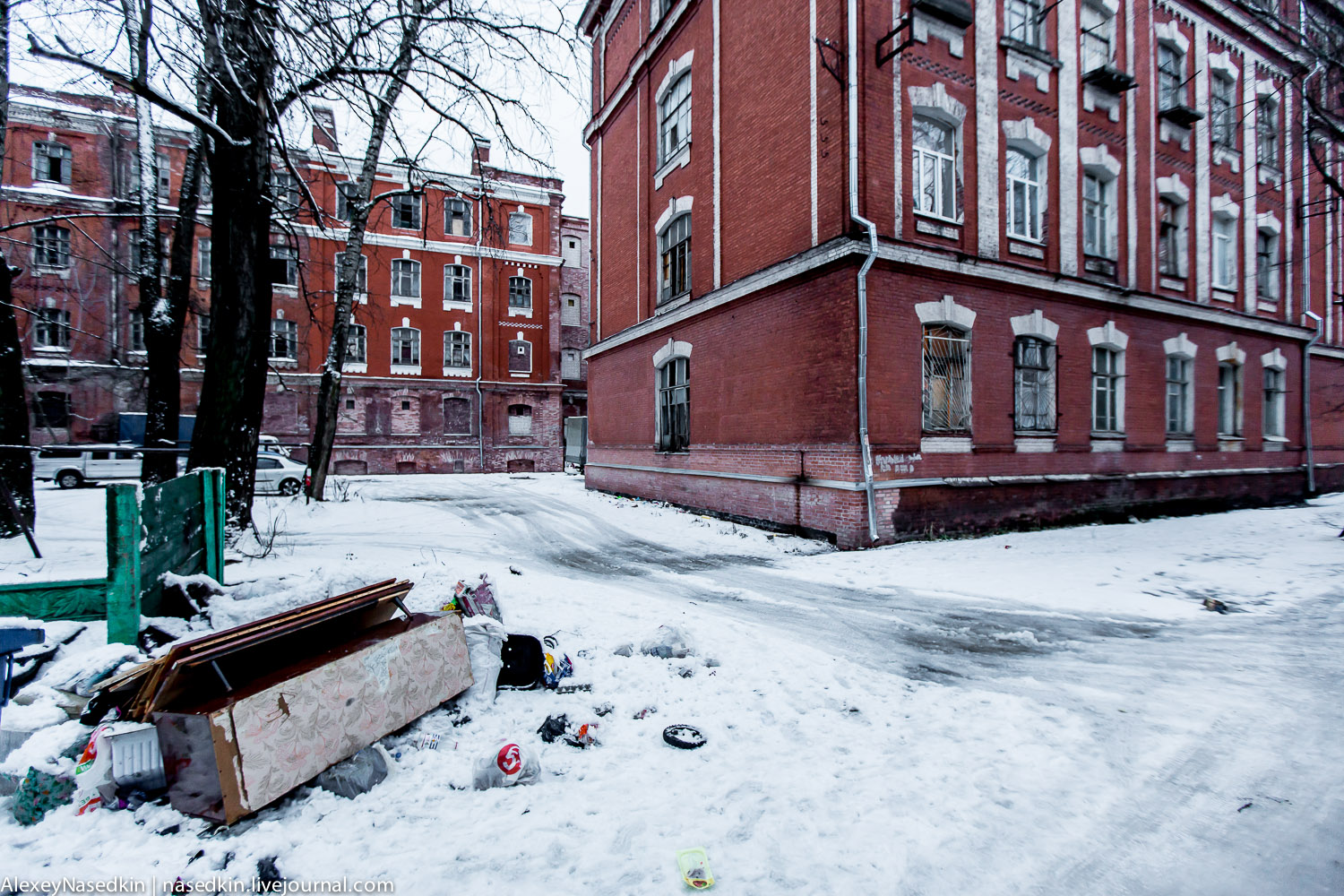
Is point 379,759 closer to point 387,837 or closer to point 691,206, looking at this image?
point 387,837

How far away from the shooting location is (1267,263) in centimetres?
1653

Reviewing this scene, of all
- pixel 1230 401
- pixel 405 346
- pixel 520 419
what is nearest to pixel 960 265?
pixel 1230 401

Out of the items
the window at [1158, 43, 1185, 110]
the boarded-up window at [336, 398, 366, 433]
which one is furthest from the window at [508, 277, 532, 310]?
the window at [1158, 43, 1185, 110]

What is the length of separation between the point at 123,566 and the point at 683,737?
12.2ft

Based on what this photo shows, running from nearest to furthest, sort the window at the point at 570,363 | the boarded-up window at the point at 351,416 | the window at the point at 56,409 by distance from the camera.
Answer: the window at the point at 56,409 < the boarded-up window at the point at 351,416 < the window at the point at 570,363

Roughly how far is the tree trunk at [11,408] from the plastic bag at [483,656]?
751 cm

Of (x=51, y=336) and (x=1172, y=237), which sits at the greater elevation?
(x=1172, y=237)

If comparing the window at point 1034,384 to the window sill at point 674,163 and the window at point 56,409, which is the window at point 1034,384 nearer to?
the window sill at point 674,163

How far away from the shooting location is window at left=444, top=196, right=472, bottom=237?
2806cm

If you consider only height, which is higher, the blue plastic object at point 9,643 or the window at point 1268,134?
the window at point 1268,134

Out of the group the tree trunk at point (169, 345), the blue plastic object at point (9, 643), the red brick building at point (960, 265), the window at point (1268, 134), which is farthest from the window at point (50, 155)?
the window at point (1268, 134)

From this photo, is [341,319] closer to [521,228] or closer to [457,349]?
[457,349]

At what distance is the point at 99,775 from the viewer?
8.57ft

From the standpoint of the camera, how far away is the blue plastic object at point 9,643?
290 centimetres
